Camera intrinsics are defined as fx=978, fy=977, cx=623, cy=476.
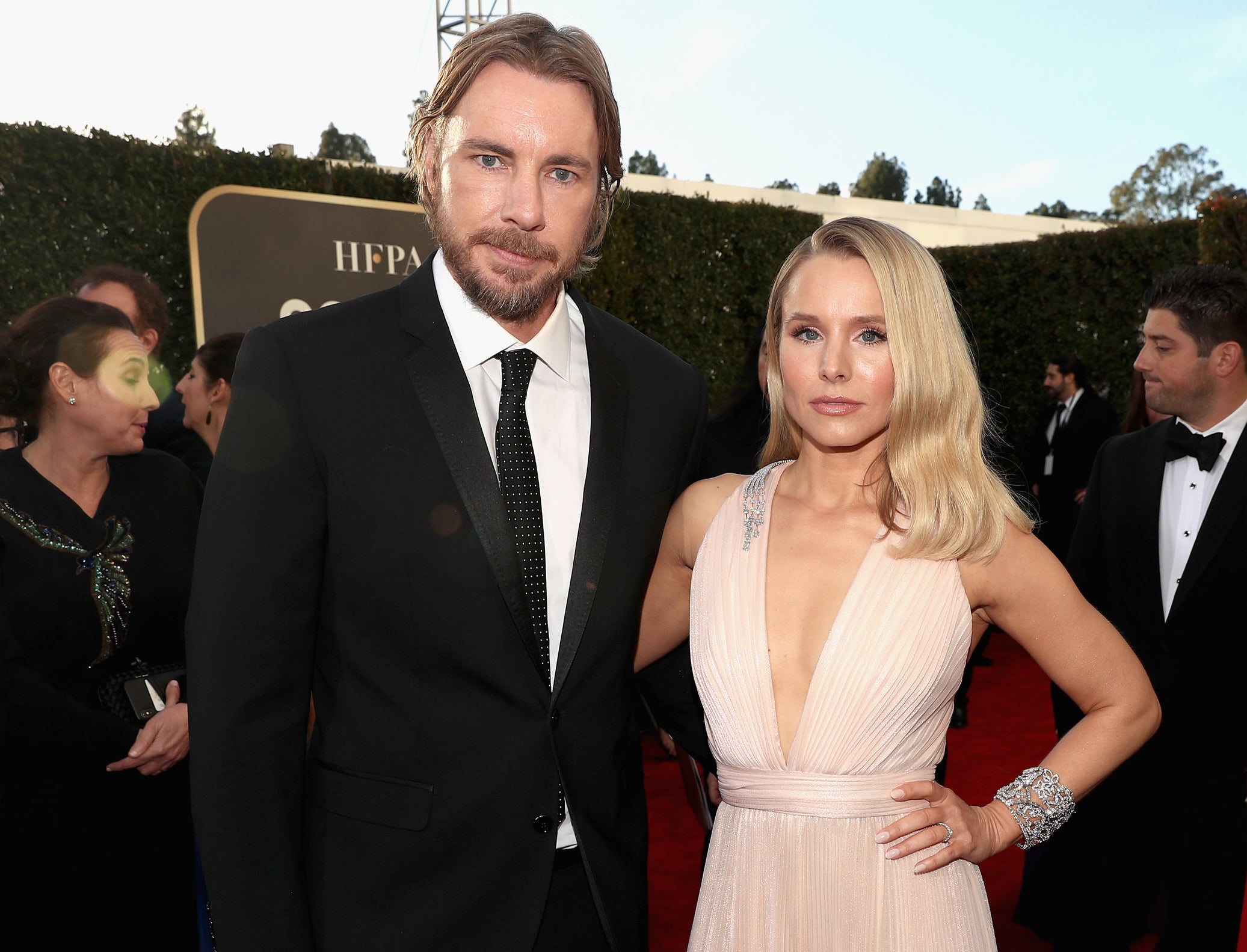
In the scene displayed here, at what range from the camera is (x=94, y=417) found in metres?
3.13

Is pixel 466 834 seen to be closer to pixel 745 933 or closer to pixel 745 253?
pixel 745 933

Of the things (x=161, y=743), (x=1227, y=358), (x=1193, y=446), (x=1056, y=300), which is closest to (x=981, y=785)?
(x=1193, y=446)

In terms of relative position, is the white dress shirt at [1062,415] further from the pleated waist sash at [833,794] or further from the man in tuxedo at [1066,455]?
the pleated waist sash at [833,794]

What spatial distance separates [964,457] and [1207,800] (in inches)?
97.1

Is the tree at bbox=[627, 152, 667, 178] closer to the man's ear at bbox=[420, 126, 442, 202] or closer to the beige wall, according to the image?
the beige wall

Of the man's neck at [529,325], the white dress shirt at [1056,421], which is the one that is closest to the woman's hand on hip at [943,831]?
the man's neck at [529,325]

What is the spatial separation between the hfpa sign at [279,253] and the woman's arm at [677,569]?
4.72 m

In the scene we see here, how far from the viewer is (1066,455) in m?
9.59

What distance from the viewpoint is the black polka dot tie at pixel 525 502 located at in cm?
182

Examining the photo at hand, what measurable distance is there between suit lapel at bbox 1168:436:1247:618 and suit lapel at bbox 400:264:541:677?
10.2 ft

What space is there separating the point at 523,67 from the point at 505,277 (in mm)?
418

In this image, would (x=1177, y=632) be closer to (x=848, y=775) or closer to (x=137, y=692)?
(x=848, y=775)

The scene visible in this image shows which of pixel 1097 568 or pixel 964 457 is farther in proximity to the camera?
pixel 1097 568

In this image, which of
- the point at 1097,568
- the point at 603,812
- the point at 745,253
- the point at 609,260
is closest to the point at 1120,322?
the point at 745,253
